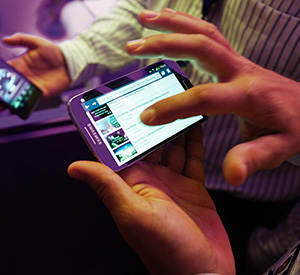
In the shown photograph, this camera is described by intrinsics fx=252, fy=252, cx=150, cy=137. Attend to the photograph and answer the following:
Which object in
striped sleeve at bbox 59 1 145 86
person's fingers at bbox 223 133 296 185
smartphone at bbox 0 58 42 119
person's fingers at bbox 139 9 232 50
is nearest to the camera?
person's fingers at bbox 223 133 296 185

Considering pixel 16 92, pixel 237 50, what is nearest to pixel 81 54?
pixel 16 92

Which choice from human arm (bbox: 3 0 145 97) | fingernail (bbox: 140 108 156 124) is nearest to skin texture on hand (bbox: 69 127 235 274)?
fingernail (bbox: 140 108 156 124)

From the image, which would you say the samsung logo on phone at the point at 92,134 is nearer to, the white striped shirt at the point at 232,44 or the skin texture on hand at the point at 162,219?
the skin texture on hand at the point at 162,219

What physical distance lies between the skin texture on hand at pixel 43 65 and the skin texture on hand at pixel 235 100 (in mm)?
411

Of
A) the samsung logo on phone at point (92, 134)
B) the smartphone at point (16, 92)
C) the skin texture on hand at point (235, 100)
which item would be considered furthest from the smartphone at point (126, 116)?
the smartphone at point (16, 92)

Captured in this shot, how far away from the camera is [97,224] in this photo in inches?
35.9

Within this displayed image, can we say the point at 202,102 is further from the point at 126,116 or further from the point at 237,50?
the point at 237,50

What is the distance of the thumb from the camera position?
419mm

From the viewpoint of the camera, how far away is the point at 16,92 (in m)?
0.69

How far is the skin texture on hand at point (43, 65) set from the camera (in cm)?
76

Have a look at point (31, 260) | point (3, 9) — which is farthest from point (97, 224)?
point (3, 9)

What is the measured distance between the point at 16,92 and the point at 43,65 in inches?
5.4

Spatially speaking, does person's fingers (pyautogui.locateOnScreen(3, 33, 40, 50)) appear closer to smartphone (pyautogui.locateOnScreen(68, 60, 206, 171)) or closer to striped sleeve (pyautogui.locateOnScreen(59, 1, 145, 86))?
striped sleeve (pyautogui.locateOnScreen(59, 1, 145, 86))

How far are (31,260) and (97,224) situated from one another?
242 mm
